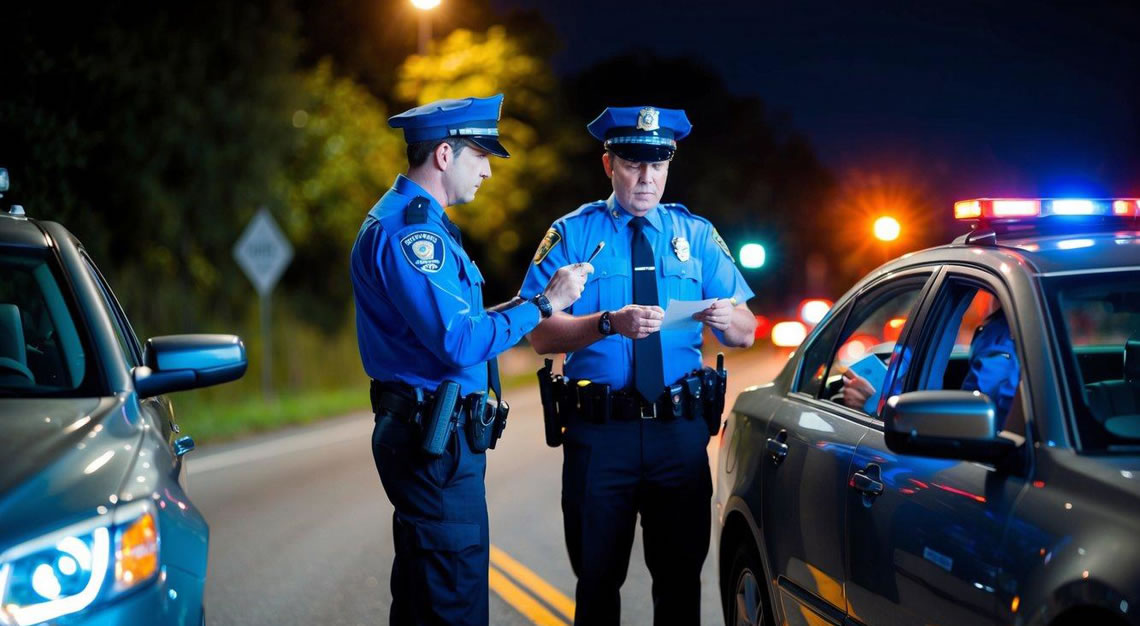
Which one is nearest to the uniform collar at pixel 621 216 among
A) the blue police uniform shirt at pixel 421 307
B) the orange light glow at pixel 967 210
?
the blue police uniform shirt at pixel 421 307

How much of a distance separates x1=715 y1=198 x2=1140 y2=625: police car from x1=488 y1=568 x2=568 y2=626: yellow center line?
1.62 metres

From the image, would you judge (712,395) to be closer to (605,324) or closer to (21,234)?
(605,324)

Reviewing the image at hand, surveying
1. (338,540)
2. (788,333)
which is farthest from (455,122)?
(338,540)

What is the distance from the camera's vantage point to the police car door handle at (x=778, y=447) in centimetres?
494

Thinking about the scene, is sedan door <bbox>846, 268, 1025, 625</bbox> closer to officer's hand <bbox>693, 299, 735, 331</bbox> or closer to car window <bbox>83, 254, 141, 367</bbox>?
officer's hand <bbox>693, 299, 735, 331</bbox>

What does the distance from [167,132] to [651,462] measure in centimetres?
2045

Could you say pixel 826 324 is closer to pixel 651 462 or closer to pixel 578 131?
pixel 651 462

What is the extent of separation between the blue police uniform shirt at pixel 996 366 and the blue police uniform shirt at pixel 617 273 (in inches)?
50.2

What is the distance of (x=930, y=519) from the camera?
3.72m

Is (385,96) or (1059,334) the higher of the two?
(385,96)

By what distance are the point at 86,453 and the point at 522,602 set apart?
4.13 m

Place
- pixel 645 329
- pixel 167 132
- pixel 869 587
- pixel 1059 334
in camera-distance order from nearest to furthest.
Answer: pixel 1059 334
pixel 869 587
pixel 645 329
pixel 167 132

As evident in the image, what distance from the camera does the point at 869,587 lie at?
13.3 ft

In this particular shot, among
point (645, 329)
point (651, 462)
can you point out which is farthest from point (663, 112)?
point (651, 462)
